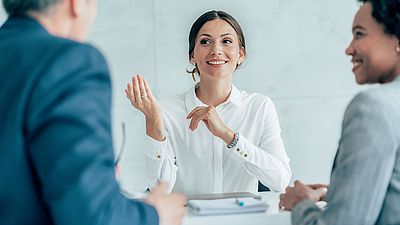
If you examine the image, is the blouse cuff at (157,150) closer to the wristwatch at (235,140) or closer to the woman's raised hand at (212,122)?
the woman's raised hand at (212,122)

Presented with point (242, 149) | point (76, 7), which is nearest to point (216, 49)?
point (242, 149)

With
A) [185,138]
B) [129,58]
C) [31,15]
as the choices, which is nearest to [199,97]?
[185,138]

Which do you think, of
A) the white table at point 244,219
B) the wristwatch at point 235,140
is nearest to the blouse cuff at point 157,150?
the wristwatch at point 235,140

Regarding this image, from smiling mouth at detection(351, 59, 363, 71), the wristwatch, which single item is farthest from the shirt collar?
smiling mouth at detection(351, 59, 363, 71)

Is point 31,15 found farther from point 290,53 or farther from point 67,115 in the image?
point 290,53

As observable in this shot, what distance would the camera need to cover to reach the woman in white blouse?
8.53 feet

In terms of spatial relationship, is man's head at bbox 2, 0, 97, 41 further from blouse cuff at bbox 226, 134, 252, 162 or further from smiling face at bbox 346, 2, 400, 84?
blouse cuff at bbox 226, 134, 252, 162

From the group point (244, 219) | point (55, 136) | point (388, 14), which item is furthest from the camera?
point (244, 219)

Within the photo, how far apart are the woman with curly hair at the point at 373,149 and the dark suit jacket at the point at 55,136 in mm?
582

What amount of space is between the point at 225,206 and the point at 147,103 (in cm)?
87

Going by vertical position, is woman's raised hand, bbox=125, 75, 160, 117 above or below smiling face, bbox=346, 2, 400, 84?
below

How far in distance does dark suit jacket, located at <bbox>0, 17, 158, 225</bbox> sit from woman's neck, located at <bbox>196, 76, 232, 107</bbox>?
1876 millimetres

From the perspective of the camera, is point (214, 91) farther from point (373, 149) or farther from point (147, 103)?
point (373, 149)

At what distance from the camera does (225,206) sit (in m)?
1.84
